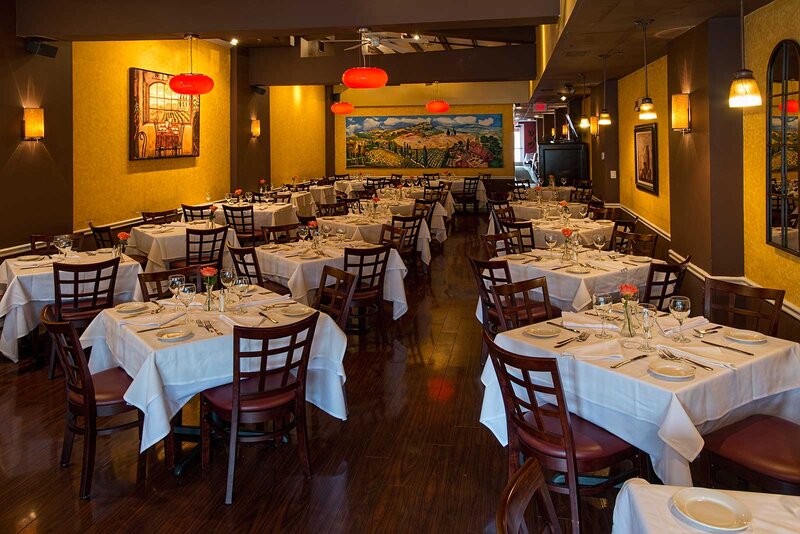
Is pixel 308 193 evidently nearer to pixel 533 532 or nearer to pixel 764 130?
pixel 764 130

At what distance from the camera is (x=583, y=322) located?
12.7 feet

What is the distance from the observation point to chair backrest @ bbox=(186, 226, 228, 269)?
770 cm

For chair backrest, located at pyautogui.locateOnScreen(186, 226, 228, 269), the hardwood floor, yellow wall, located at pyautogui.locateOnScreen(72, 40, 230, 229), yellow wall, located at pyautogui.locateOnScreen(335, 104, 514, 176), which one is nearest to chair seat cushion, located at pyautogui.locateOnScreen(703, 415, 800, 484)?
the hardwood floor

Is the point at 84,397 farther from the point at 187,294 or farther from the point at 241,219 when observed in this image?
the point at 241,219

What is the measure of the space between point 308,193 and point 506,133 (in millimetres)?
7684

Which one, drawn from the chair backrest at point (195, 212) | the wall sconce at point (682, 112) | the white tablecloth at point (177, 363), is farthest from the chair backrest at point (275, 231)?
the wall sconce at point (682, 112)

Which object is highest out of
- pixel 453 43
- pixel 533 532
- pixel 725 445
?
pixel 453 43

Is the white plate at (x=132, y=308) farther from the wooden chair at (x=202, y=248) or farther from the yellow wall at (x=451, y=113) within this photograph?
the yellow wall at (x=451, y=113)

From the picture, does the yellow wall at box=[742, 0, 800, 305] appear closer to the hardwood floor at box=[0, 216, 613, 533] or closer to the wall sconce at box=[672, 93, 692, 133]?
the wall sconce at box=[672, 93, 692, 133]

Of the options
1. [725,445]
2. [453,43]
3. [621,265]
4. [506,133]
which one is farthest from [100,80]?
[506,133]

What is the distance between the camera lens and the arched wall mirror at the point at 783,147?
472 centimetres

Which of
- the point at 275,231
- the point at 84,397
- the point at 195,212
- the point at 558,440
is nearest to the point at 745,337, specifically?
the point at 558,440

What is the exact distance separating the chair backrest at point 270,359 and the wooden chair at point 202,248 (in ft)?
13.2

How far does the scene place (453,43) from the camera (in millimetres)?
17672
